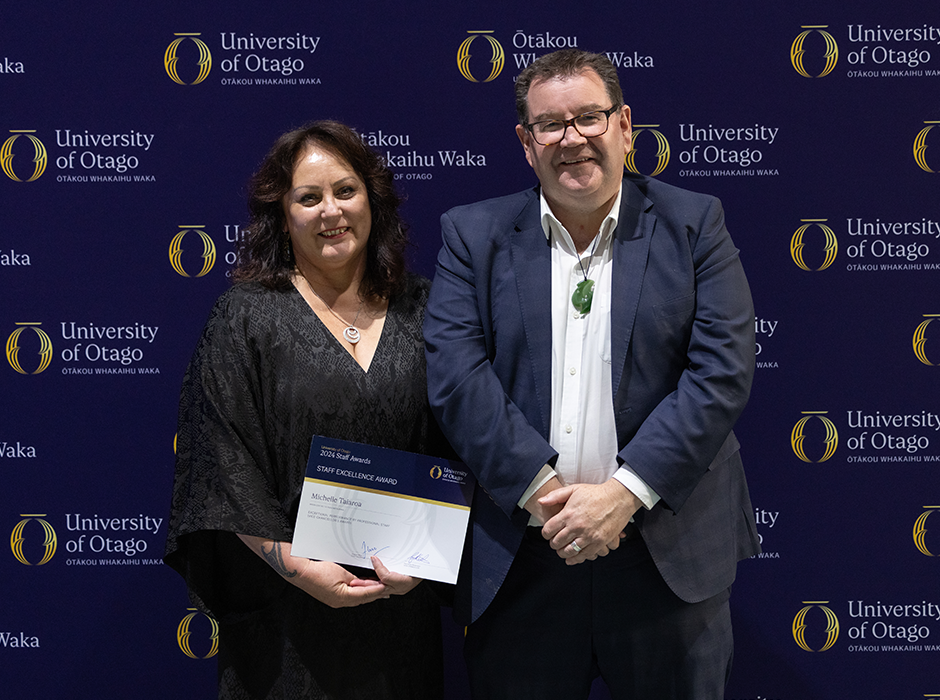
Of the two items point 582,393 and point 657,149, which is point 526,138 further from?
point 657,149

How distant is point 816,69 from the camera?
278 centimetres

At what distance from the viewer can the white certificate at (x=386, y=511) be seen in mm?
2014

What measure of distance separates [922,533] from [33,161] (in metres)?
3.34

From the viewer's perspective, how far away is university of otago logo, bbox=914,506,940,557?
2861 millimetres

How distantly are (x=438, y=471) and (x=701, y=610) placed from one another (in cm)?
74

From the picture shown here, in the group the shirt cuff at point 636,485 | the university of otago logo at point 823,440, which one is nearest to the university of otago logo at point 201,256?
the shirt cuff at point 636,485

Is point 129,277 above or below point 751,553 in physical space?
above

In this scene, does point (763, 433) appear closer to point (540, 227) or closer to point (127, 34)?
point (540, 227)

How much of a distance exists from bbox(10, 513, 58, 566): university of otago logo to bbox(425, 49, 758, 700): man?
A: 1647 mm

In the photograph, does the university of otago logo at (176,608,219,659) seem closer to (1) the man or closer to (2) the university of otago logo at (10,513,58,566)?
(2) the university of otago logo at (10,513,58,566)

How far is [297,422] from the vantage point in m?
2.06

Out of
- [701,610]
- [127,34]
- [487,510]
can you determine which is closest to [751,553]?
[701,610]

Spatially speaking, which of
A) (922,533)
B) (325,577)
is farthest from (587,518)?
(922,533)
